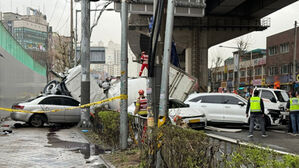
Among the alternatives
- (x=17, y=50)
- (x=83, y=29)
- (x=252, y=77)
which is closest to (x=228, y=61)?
(x=252, y=77)

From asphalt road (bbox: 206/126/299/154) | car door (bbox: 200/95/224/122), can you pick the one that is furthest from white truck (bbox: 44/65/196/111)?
asphalt road (bbox: 206/126/299/154)

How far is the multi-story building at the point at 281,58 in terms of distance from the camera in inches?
2047

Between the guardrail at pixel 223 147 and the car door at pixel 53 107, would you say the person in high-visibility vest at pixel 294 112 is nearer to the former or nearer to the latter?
the car door at pixel 53 107

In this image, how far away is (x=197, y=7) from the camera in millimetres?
8250

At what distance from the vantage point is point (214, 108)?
16.8 m

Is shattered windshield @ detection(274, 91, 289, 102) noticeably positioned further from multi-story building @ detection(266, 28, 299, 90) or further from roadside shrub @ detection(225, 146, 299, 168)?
multi-story building @ detection(266, 28, 299, 90)

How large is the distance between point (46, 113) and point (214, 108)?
794 cm

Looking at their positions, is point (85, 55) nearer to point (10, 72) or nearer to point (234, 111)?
point (10, 72)

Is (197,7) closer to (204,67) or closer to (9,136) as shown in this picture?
(9,136)

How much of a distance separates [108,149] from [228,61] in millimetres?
92750

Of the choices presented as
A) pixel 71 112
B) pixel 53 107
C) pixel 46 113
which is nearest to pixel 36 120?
pixel 46 113

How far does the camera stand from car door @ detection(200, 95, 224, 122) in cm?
1673

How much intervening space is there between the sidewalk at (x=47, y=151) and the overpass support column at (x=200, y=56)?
27461 millimetres

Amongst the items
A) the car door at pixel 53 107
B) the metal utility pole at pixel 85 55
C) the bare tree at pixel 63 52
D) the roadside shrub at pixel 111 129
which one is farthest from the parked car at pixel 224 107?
the bare tree at pixel 63 52
